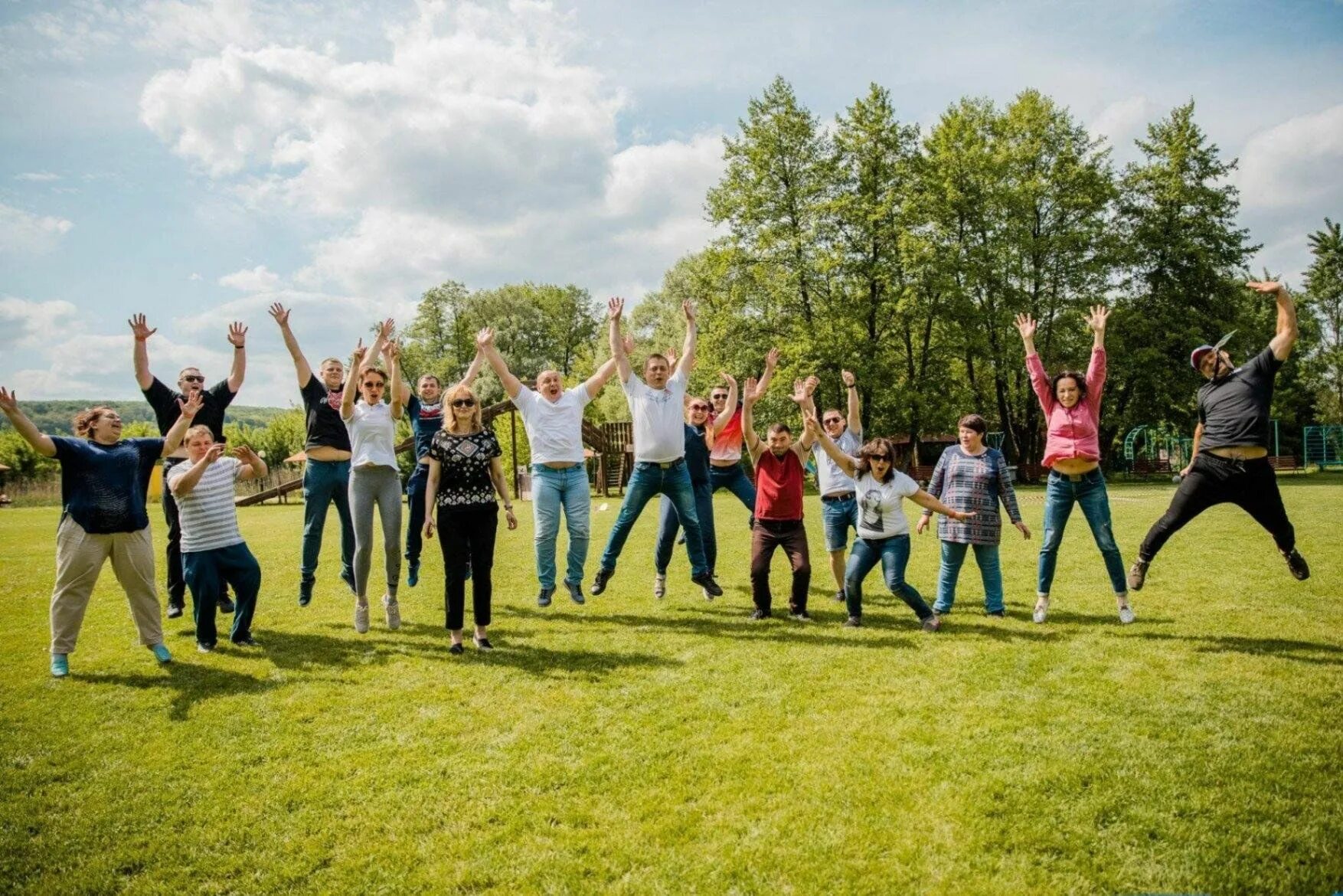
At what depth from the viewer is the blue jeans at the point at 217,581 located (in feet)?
21.7

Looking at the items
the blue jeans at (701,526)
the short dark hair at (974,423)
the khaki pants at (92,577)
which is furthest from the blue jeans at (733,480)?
the khaki pants at (92,577)

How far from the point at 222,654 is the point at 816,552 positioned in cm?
862

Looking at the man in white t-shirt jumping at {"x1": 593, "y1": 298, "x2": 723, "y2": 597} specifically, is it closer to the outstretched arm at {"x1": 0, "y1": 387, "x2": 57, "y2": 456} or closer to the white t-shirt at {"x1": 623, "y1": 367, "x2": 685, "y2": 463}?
the white t-shirt at {"x1": 623, "y1": 367, "x2": 685, "y2": 463}

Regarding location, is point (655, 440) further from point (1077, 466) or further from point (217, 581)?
point (217, 581)

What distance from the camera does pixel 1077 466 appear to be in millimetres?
6926

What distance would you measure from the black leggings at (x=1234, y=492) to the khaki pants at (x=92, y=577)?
8.68 metres

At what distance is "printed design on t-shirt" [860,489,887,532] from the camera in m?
7.04

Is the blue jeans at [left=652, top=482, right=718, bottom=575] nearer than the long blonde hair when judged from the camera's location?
No

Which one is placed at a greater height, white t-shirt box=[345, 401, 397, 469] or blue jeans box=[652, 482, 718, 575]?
white t-shirt box=[345, 401, 397, 469]

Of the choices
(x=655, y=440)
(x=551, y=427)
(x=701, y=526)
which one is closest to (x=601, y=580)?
(x=701, y=526)

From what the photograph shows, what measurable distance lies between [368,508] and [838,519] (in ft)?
15.7

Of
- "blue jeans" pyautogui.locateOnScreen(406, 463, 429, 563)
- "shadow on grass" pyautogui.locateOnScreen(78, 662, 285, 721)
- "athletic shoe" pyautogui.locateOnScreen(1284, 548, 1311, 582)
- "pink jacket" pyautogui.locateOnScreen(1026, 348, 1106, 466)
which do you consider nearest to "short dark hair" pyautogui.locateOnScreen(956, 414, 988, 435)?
"pink jacket" pyautogui.locateOnScreen(1026, 348, 1106, 466)

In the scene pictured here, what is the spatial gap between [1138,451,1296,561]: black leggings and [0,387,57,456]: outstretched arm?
30.3 ft

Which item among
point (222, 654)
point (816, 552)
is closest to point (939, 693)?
point (222, 654)
